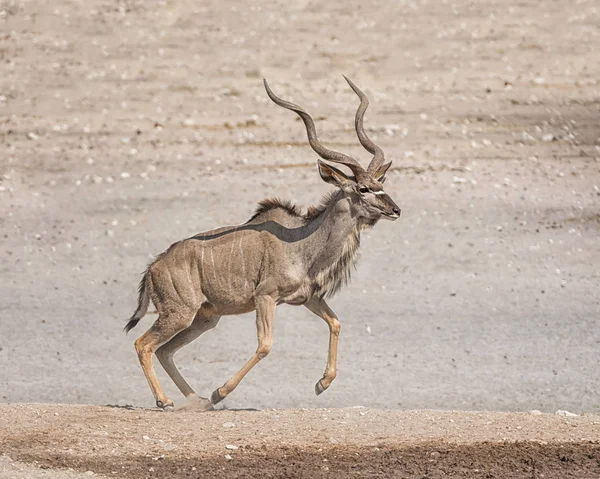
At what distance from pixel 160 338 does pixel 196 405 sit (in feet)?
1.70

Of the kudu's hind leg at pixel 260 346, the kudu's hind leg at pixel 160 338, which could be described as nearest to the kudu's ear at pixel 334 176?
the kudu's hind leg at pixel 260 346

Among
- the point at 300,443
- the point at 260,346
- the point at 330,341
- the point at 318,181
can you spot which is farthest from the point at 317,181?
the point at 300,443

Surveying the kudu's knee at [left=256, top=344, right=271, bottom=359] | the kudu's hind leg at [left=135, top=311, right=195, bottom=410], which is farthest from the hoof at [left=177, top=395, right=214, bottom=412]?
the kudu's knee at [left=256, top=344, right=271, bottom=359]

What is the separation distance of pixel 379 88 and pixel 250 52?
2.23 metres

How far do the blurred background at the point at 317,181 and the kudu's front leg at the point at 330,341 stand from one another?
1350mm

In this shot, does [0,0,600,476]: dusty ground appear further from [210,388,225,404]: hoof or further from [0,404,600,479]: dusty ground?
[0,404,600,479]: dusty ground

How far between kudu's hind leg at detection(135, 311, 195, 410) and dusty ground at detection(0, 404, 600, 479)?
29cm

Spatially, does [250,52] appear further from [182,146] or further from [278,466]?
[278,466]

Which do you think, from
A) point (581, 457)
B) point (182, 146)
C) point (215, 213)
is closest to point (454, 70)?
point (182, 146)

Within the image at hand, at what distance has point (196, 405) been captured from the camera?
8914 millimetres

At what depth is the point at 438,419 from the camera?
828 cm

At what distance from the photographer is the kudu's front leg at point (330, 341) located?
343 inches

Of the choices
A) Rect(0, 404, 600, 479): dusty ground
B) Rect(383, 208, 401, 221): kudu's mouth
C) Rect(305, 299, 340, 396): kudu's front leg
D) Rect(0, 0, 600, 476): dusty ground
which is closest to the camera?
Rect(0, 404, 600, 479): dusty ground

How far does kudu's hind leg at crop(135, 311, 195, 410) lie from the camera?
8.80 m
